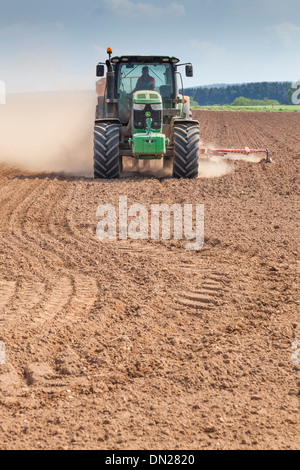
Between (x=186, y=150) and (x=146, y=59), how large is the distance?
251 cm

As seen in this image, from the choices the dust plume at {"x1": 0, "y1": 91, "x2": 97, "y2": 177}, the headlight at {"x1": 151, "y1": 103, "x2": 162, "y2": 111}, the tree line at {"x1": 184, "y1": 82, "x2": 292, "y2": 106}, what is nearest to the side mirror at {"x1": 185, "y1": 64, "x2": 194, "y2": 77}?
the headlight at {"x1": 151, "y1": 103, "x2": 162, "y2": 111}

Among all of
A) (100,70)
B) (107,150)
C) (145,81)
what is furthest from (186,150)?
(100,70)

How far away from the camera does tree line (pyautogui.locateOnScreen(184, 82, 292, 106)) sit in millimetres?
141000

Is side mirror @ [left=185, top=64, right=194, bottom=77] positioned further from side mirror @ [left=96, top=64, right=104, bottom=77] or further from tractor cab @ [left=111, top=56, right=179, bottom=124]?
side mirror @ [left=96, top=64, right=104, bottom=77]

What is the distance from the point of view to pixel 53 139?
19.0m

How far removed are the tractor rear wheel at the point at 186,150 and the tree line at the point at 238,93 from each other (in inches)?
5229

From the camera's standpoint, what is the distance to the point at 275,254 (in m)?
6.86

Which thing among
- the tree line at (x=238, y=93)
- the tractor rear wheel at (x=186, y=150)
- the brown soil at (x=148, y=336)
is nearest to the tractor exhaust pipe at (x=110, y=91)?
the tractor rear wheel at (x=186, y=150)

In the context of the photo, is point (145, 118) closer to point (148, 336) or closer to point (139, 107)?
point (139, 107)

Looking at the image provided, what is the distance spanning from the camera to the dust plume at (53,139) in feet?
49.0

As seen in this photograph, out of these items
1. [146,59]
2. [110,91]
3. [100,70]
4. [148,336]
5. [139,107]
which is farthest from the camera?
[110,91]

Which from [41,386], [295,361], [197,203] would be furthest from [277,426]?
[197,203]

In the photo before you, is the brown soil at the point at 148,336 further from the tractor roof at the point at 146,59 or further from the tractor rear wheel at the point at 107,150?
the tractor roof at the point at 146,59

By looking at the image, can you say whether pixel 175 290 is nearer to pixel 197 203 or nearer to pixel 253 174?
pixel 197 203
